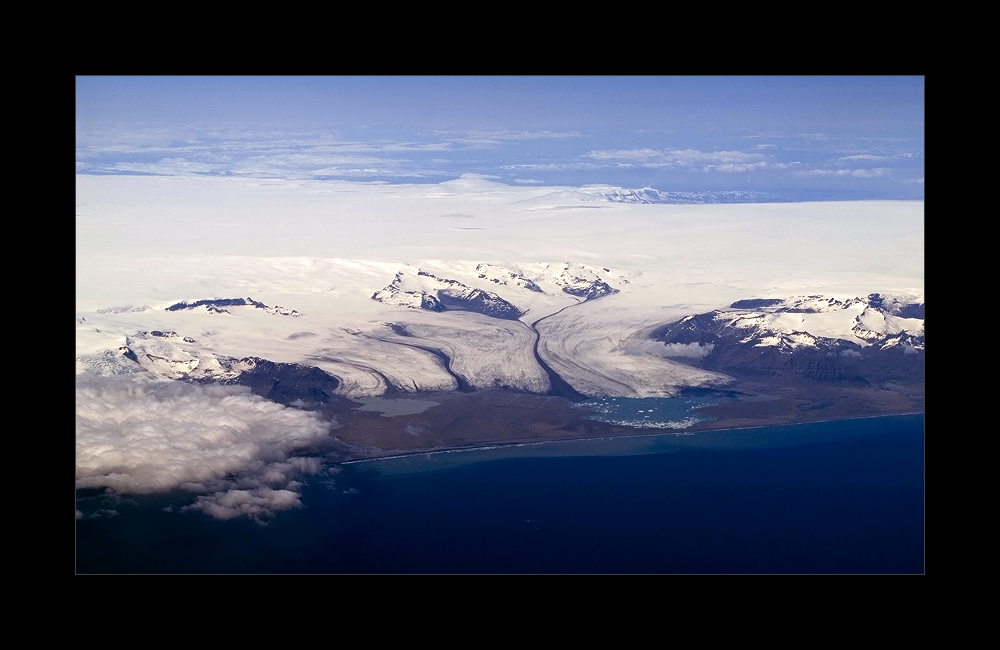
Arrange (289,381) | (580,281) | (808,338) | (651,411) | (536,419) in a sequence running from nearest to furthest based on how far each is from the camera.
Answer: (536,419), (289,381), (580,281), (651,411), (808,338)

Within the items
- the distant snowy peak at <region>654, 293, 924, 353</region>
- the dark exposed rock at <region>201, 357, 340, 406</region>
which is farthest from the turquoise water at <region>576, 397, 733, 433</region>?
the dark exposed rock at <region>201, 357, 340, 406</region>

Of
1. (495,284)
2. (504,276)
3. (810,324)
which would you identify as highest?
(504,276)

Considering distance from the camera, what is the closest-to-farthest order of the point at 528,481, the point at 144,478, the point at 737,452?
the point at 144,478, the point at 528,481, the point at 737,452

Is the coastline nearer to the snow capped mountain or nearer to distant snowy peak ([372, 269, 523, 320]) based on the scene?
the snow capped mountain

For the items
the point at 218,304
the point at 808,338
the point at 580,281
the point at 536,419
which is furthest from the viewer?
the point at 808,338

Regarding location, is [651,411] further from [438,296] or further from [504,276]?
[438,296]

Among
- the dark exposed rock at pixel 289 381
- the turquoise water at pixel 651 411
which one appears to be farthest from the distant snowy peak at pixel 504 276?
the dark exposed rock at pixel 289 381

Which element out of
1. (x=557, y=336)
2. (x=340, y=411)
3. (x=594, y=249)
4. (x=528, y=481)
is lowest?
(x=528, y=481)

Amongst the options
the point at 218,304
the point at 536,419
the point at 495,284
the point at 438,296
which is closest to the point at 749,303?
the point at 536,419

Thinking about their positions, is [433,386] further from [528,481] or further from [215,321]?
[215,321]

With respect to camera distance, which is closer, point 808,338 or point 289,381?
point 289,381

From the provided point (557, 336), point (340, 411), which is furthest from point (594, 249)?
point (340, 411)
